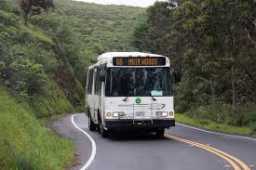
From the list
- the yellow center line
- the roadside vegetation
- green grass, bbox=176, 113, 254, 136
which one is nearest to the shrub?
the roadside vegetation

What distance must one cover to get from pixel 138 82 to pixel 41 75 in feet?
77.7

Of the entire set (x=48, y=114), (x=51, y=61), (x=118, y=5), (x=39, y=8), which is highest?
(x=118, y=5)

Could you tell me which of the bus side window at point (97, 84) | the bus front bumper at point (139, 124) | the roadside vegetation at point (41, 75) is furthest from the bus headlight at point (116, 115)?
the bus side window at point (97, 84)

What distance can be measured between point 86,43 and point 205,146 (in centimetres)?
9057

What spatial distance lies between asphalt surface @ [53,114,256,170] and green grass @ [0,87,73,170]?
524mm

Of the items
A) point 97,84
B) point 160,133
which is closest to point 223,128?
point 160,133

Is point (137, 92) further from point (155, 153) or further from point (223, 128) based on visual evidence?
point (223, 128)

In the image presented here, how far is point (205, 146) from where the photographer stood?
20641 mm

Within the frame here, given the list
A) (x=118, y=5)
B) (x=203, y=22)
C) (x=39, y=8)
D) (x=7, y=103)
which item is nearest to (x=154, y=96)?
(x=7, y=103)

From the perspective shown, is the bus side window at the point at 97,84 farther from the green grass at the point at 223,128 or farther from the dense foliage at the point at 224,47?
the green grass at the point at 223,128

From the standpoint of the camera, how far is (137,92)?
77.6ft

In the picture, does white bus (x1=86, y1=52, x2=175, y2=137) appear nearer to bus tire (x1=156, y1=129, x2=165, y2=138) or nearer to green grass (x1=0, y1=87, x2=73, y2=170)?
bus tire (x1=156, y1=129, x2=165, y2=138)

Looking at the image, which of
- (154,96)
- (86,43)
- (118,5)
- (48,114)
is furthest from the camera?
(118,5)

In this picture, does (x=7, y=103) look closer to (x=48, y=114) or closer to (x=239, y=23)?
(x=239, y=23)
